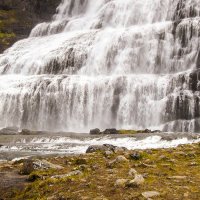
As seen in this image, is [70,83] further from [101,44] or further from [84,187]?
[84,187]

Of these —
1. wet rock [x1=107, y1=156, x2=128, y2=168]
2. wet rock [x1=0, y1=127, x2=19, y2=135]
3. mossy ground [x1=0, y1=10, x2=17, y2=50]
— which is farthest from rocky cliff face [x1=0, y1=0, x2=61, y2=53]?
wet rock [x1=107, y1=156, x2=128, y2=168]

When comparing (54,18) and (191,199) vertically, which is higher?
(54,18)

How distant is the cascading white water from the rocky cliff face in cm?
2503

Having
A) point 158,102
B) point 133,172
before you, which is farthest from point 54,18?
point 133,172

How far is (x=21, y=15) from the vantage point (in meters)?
108

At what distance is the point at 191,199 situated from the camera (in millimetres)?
7461

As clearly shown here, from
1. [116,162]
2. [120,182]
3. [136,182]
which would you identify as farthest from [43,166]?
[136,182]

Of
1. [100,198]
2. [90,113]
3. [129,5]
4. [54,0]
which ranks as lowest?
[100,198]

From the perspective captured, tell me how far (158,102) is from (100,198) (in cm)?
4506

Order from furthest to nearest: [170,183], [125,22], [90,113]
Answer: [125,22] → [90,113] → [170,183]

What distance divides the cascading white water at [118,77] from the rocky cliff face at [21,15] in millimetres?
25034

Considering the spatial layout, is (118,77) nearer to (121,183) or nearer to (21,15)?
(121,183)

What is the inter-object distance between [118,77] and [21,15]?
198 ft

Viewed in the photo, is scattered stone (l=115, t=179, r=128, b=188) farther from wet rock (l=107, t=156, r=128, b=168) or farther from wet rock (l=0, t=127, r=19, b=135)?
wet rock (l=0, t=127, r=19, b=135)
